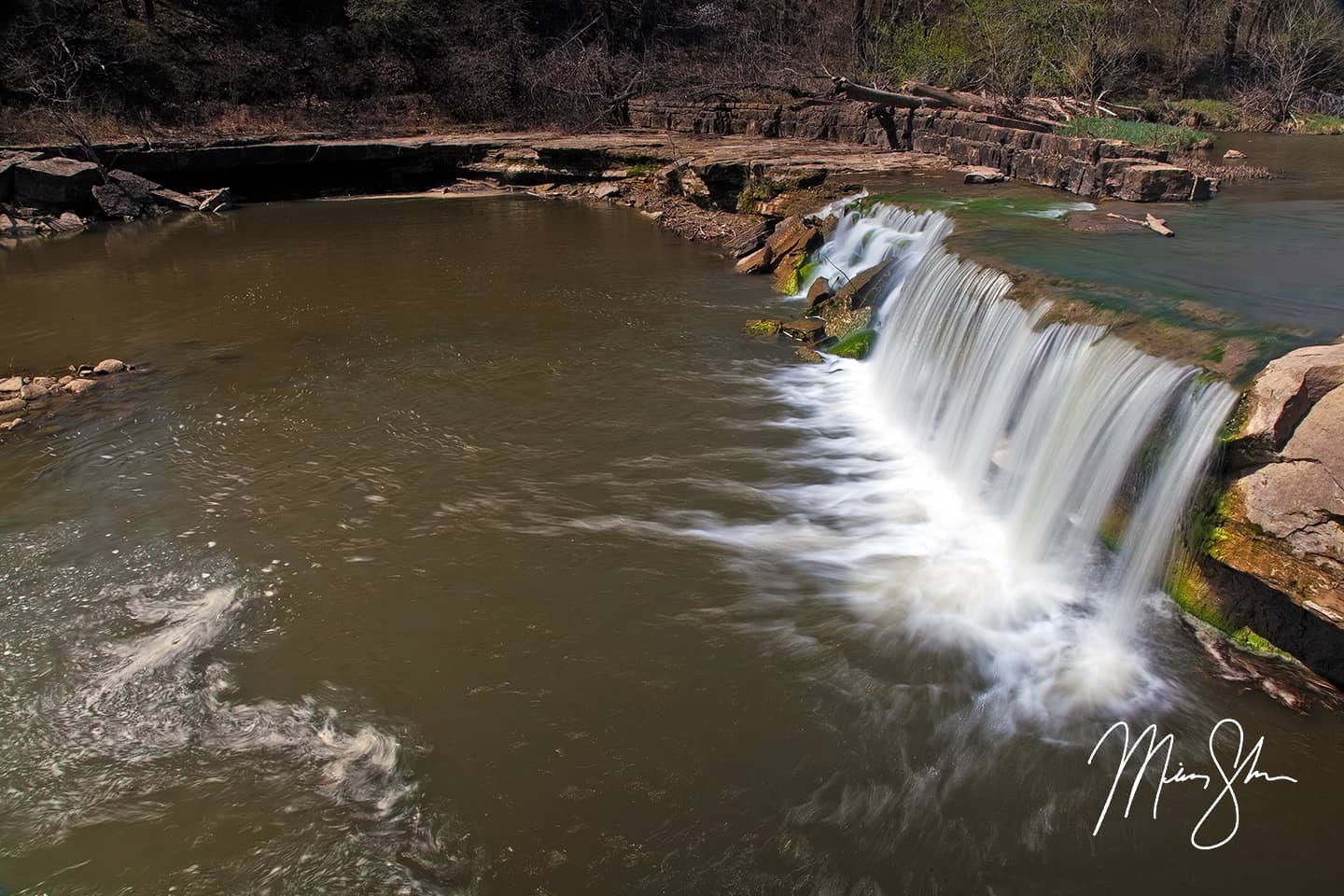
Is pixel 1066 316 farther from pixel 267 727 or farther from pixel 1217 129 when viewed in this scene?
pixel 1217 129

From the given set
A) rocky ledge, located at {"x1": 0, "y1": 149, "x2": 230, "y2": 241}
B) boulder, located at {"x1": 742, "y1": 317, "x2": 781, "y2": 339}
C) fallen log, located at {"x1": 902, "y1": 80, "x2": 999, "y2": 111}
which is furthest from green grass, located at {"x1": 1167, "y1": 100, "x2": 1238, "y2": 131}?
rocky ledge, located at {"x1": 0, "y1": 149, "x2": 230, "y2": 241}

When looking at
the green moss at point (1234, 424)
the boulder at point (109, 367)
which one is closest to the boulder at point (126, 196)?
the boulder at point (109, 367)

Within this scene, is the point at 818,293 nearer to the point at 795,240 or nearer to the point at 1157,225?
the point at 795,240

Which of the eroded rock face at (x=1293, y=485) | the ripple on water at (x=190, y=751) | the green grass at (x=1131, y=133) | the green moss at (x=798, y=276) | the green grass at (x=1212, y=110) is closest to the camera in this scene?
the ripple on water at (x=190, y=751)

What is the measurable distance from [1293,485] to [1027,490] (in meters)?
2.14

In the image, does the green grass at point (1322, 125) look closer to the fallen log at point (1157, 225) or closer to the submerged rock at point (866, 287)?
the fallen log at point (1157, 225)

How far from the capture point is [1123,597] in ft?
18.6

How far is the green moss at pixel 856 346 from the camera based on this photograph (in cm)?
1065

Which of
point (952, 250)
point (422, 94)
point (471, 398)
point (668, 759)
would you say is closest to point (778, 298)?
point (952, 250)

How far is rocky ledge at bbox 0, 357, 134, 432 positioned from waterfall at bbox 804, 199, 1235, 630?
27.7 ft

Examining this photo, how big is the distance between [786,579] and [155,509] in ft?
16.3

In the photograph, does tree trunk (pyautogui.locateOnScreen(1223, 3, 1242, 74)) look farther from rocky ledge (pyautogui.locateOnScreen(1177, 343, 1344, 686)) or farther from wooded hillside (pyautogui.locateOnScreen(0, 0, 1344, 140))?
rocky ledge (pyautogui.locateOnScreen(1177, 343, 1344, 686))

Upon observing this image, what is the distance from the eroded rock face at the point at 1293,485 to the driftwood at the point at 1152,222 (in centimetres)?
570
